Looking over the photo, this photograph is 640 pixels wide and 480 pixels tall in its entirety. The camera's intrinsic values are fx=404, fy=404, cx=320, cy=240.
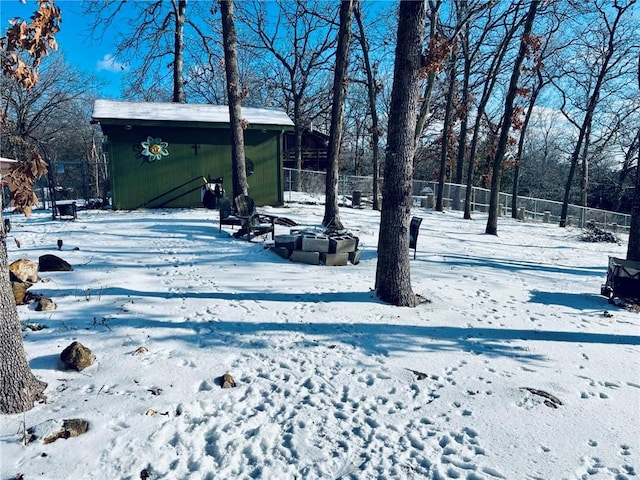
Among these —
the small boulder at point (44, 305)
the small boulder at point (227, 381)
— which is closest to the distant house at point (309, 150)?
the small boulder at point (44, 305)

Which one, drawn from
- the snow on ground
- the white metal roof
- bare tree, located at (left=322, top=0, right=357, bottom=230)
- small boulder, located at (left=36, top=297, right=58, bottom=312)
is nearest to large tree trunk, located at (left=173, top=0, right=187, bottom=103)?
the white metal roof

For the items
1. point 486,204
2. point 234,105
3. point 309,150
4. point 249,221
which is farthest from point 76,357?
point 309,150

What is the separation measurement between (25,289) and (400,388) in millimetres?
4306

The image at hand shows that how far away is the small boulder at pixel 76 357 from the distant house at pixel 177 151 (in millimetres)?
11032

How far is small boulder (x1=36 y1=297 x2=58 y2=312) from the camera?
4344 millimetres

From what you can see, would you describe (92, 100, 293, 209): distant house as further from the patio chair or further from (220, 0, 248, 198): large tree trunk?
the patio chair

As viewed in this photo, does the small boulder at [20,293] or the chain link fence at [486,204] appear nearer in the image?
the small boulder at [20,293]

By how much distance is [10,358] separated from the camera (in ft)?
9.04

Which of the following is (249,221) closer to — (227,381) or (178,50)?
(227,381)

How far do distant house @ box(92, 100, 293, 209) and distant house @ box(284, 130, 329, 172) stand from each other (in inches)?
719

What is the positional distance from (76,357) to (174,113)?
1203 centimetres

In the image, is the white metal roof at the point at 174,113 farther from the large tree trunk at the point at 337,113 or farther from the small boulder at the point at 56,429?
the small boulder at the point at 56,429

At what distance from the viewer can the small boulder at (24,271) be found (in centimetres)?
489

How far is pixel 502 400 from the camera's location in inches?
128
